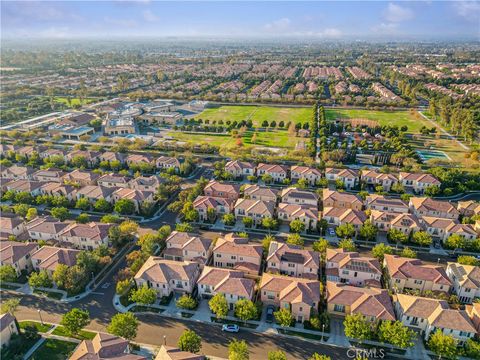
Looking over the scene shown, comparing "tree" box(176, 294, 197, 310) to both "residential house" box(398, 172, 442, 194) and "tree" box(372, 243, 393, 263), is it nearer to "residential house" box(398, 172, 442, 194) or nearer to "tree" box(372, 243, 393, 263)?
"tree" box(372, 243, 393, 263)

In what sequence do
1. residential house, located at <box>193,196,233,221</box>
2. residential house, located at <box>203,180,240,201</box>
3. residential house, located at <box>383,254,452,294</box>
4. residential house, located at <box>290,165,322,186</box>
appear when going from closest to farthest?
residential house, located at <box>383,254,452,294</box>
residential house, located at <box>193,196,233,221</box>
residential house, located at <box>203,180,240,201</box>
residential house, located at <box>290,165,322,186</box>

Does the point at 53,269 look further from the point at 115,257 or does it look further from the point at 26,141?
the point at 26,141

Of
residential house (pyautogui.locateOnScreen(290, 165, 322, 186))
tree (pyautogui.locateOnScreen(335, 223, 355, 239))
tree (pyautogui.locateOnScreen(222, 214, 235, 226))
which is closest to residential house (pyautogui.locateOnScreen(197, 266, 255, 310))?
tree (pyautogui.locateOnScreen(222, 214, 235, 226))

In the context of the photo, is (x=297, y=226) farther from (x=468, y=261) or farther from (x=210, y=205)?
(x=468, y=261)

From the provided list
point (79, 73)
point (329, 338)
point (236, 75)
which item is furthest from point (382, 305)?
point (79, 73)
